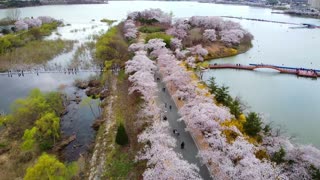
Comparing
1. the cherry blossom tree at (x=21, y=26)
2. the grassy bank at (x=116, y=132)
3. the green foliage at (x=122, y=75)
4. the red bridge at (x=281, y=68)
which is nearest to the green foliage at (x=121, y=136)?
the grassy bank at (x=116, y=132)

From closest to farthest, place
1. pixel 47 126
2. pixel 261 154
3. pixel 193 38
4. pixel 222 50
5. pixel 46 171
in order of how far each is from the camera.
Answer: pixel 46 171 < pixel 261 154 < pixel 47 126 < pixel 222 50 < pixel 193 38

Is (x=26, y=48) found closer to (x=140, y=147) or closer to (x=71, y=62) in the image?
(x=71, y=62)

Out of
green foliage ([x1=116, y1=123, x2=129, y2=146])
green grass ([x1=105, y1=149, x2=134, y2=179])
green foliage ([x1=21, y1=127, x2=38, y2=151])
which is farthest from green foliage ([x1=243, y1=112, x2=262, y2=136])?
green foliage ([x1=21, y1=127, x2=38, y2=151])

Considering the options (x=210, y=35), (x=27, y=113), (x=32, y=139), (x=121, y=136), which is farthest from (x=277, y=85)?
(x=27, y=113)

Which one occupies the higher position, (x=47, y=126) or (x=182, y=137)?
(x=182, y=137)

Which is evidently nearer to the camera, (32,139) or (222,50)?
(32,139)

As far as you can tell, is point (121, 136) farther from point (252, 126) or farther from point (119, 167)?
point (252, 126)

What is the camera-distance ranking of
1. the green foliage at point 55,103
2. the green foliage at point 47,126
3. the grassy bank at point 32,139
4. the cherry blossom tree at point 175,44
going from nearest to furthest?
the grassy bank at point 32,139 → the green foliage at point 47,126 → the green foliage at point 55,103 → the cherry blossom tree at point 175,44

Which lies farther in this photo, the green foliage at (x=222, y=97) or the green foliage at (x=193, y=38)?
the green foliage at (x=193, y=38)

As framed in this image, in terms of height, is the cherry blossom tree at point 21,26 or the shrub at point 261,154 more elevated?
the cherry blossom tree at point 21,26

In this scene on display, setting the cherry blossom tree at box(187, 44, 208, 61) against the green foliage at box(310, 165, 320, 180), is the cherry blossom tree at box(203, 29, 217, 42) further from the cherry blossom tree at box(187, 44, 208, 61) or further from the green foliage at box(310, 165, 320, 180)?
the green foliage at box(310, 165, 320, 180)

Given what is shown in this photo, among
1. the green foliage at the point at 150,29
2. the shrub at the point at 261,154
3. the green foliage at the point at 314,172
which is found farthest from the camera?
the green foliage at the point at 150,29

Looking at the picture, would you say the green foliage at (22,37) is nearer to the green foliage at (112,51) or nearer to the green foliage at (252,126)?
the green foliage at (112,51)
